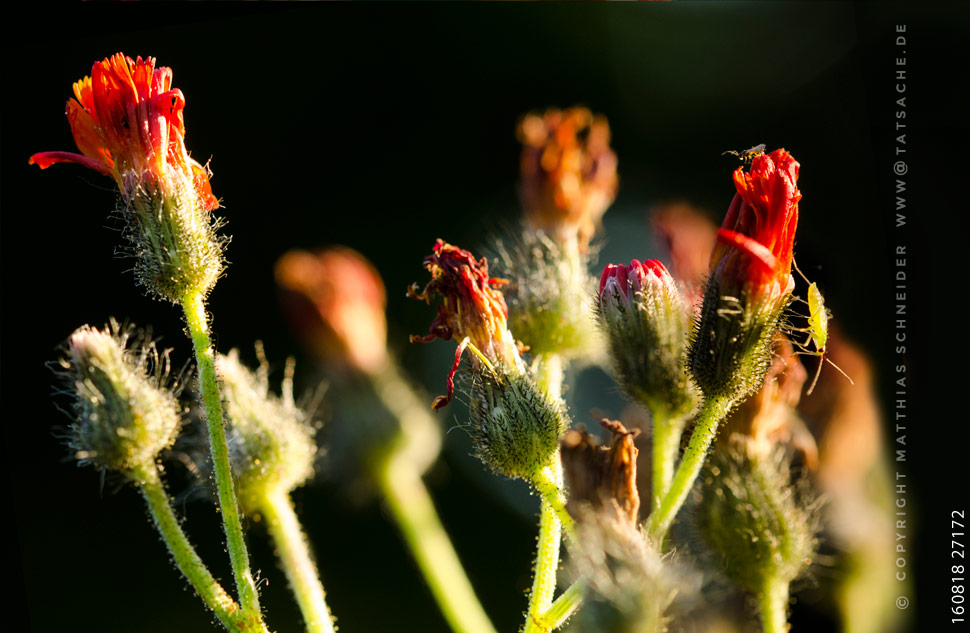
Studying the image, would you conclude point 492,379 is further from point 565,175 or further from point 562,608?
point 565,175

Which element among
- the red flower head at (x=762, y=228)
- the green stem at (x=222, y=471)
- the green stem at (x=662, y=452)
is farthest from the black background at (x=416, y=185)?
the red flower head at (x=762, y=228)

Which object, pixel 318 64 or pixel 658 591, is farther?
pixel 318 64

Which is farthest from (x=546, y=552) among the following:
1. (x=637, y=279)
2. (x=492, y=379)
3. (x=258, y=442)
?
(x=258, y=442)

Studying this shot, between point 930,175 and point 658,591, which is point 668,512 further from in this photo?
point 930,175

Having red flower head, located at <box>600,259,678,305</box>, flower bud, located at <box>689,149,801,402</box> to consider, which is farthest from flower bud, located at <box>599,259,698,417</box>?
flower bud, located at <box>689,149,801,402</box>

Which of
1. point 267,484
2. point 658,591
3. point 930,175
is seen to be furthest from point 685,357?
point 930,175
